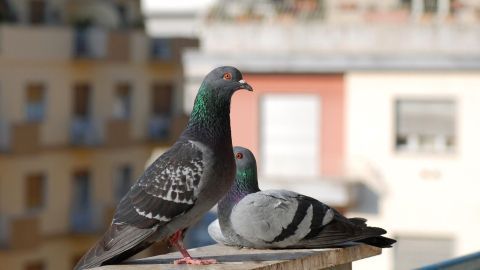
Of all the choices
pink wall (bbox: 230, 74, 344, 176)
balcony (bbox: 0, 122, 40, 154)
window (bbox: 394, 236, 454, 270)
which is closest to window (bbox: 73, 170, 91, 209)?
balcony (bbox: 0, 122, 40, 154)

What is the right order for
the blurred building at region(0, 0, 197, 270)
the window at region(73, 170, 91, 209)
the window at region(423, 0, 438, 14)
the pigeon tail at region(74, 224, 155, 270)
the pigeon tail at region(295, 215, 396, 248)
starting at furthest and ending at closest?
the window at region(73, 170, 91, 209) → the blurred building at region(0, 0, 197, 270) → the window at region(423, 0, 438, 14) → the pigeon tail at region(295, 215, 396, 248) → the pigeon tail at region(74, 224, 155, 270)

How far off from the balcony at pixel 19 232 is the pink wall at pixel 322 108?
248 inches

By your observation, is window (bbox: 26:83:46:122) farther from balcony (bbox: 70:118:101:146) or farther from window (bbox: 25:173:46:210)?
balcony (bbox: 70:118:101:146)

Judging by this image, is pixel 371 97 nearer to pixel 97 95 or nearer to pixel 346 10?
pixel 346 10

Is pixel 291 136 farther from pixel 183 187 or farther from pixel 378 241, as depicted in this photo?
pixel 183 187

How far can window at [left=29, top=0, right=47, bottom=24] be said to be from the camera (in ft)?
142

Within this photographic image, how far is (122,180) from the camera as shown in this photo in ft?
160

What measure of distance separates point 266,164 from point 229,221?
92.6 ft

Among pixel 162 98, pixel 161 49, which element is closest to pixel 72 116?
pixel 161 49

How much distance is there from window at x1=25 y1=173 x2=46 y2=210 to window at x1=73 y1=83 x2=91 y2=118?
2835mm

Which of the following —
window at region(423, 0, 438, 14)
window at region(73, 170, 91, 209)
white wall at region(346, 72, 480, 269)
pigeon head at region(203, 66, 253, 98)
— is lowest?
window at region(73, 170, 91, 209)

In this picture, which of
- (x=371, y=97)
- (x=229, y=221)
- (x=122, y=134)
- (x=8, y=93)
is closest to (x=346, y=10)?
(x=371, y=97)

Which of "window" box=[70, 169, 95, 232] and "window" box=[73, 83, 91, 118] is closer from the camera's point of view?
"window" box=[70, 169, 95, 232]

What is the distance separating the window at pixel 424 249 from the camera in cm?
3475
